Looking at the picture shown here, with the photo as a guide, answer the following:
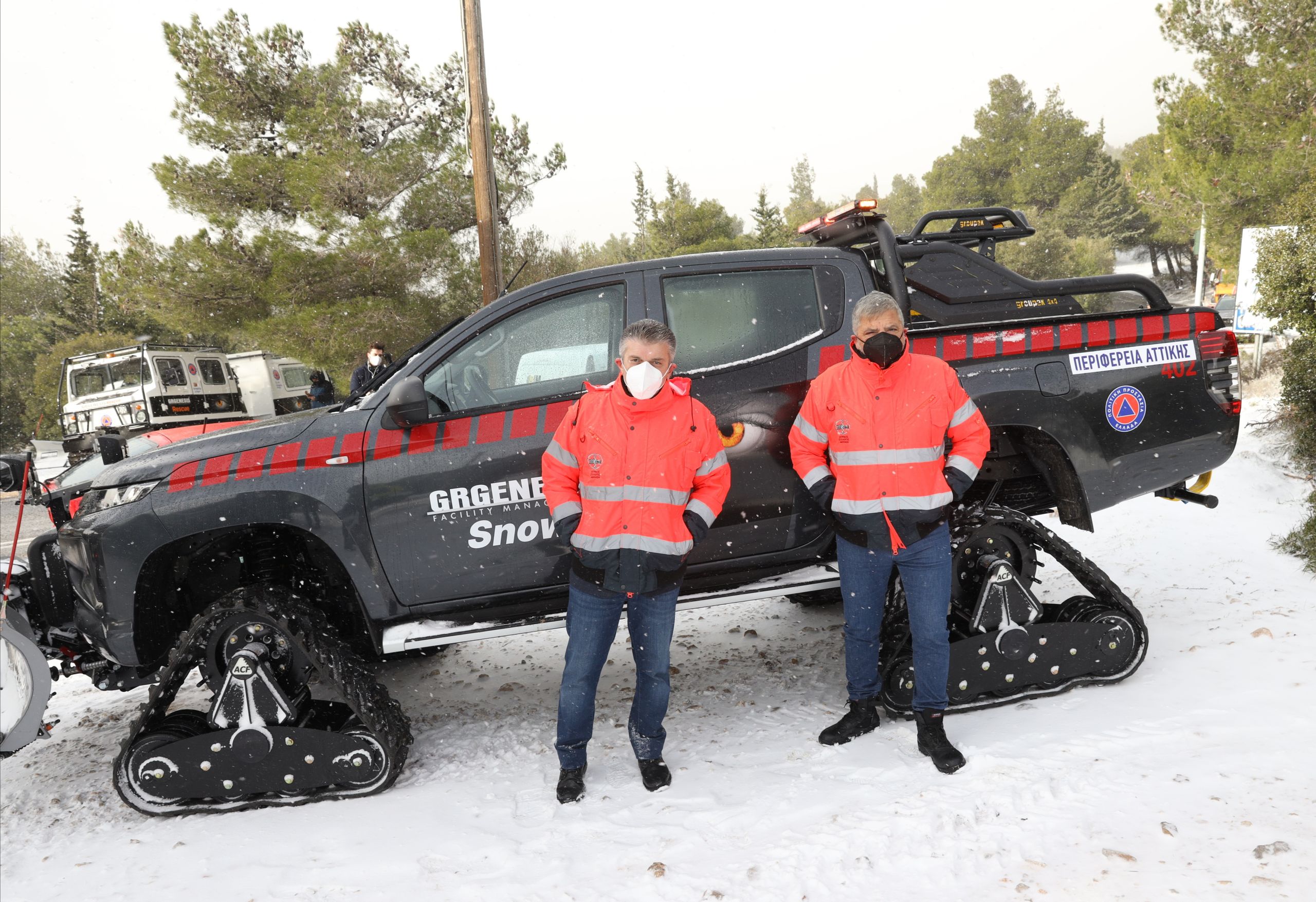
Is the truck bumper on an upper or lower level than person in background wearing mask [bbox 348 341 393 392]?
lower

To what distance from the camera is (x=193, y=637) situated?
3.19 metres

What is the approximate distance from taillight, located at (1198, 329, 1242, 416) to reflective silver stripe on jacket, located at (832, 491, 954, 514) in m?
1.53

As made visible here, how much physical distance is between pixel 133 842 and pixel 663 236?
1175 inches

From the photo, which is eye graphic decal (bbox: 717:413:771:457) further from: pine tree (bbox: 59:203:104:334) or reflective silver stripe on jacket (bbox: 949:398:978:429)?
pine tree (bbox: 59:203:104:334)

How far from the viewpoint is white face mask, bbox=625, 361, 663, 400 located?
9.70ft

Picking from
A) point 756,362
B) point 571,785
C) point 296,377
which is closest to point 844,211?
point 756,362

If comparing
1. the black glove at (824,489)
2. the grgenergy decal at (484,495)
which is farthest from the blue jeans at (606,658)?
the black glove at (824,489)

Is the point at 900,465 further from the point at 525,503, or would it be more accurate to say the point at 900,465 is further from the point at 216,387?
the point at 216,387

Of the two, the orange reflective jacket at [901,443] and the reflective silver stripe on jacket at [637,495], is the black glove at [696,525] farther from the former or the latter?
the orange reflective jacket at [901,443]

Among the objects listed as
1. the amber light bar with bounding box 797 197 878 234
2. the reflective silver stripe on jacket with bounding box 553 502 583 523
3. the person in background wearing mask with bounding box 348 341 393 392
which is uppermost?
the amber light bar with bounding box 797 197 878 234

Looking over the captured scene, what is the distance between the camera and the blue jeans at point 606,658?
3107mm

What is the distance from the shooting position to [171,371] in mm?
17562

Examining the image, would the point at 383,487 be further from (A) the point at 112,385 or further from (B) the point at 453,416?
(A) the point at 112,385

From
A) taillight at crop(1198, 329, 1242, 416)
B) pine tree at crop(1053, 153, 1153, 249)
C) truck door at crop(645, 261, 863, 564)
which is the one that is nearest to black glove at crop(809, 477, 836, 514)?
truck door at crop(645, 261, 863, 564)
